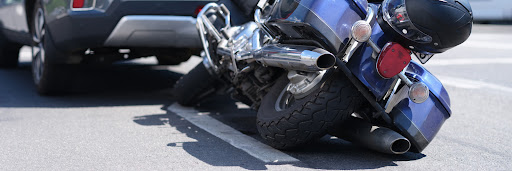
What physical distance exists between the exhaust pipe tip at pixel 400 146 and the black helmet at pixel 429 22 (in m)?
0.54

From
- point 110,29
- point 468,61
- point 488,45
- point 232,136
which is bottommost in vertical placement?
point 488,45

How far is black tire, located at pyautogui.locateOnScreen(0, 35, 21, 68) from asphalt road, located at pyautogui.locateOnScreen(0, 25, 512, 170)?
112 centimetres

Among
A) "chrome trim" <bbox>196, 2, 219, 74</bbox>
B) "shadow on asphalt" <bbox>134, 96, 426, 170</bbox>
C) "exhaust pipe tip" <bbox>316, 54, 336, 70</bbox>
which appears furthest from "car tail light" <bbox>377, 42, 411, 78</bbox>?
"chrome trim" <bbox>196, 2, 219, 74</bbox>

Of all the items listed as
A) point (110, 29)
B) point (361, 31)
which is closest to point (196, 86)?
point (110, 29)

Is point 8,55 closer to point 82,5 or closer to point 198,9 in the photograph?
point 82,5

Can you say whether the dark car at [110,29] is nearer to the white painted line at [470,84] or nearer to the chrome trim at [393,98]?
the chrome trim at [393,98]

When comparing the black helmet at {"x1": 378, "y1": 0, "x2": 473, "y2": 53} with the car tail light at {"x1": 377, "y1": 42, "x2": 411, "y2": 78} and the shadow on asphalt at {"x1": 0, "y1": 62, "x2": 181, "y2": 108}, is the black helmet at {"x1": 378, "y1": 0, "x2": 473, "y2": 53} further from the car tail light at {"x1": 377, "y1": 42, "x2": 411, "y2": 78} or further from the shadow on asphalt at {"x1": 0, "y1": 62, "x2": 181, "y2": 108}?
the shadow on asphalt at {"x1": 0, "y1": 62, "x2": 181, "y2": 108}

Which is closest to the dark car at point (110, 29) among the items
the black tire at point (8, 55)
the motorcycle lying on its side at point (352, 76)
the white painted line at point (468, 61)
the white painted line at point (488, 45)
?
the motorcycle lying on its side at point (352, 76)

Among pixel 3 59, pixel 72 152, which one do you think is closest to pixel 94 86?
pixel 3 59

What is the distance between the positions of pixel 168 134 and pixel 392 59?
5.91 ft

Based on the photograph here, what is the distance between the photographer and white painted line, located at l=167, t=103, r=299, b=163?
4.11 m

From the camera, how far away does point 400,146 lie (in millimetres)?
3988

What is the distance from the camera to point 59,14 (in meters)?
6.05

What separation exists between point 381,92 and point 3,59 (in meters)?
6.66
